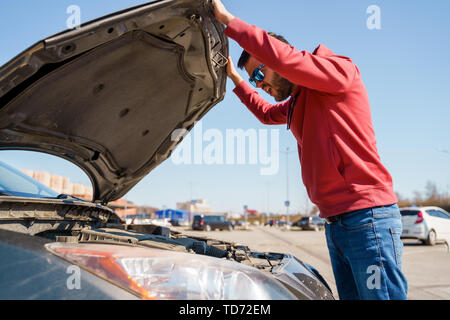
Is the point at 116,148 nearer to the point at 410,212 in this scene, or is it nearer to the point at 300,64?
the point at 300,64

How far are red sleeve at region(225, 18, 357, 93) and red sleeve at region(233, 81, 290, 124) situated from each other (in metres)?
0.84

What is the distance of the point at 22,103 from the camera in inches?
83.0

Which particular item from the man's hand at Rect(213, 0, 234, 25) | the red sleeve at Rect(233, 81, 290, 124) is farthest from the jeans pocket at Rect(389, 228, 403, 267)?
the man's hand at Rect(213, 0, 234, 25)

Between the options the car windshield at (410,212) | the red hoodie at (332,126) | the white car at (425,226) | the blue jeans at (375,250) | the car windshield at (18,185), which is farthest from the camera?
the car windshield at (410,212)

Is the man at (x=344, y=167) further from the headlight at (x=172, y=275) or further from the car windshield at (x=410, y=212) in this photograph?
the car windshield at (x=410, y=212)

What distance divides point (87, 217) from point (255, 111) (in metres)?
1.58

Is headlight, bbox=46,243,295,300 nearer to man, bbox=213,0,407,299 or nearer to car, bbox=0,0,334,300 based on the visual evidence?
car, bbox=0,0,334,300

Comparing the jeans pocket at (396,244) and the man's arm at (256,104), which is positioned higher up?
the man's arm at (256,104)

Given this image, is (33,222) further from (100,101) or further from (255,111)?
(255,111)

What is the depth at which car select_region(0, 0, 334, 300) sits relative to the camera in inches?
44.2

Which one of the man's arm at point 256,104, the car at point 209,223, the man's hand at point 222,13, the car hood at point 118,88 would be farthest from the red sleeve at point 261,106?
the car at point 209,223

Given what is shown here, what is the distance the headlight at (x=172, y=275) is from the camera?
1098 mm

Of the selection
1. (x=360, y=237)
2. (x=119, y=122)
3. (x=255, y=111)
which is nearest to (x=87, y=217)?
(x=119, y=122)

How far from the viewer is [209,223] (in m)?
25.2
